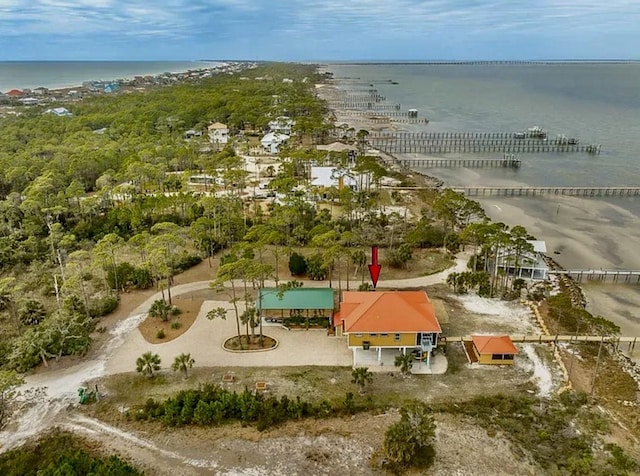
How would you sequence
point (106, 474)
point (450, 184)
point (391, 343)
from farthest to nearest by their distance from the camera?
point (450, 184)
point (391, 343)
point (106, 474)

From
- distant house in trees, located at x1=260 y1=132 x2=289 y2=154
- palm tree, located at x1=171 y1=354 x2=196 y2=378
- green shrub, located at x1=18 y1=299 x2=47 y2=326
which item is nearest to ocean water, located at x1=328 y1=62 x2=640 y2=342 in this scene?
distant house in trees, located at x1=260 y1=132 x2=289 y2=154

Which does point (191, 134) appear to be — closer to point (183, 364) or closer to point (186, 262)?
point (186, 262)

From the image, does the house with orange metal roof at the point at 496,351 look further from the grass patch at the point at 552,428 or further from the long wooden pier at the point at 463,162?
the long wooden pier at the point at 463,162

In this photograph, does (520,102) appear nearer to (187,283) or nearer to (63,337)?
(187,283)

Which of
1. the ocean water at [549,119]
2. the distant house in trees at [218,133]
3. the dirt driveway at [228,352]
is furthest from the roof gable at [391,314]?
the distant house in trees at [218,133]

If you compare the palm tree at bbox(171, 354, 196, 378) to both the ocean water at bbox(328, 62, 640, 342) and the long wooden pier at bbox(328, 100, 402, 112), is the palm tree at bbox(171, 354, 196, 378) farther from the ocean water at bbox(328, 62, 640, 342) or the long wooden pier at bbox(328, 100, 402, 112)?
the long wooden pier at bbox(328, 100, 402, 112)

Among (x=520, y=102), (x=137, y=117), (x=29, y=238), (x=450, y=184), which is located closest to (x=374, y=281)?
(x=29, y=238)

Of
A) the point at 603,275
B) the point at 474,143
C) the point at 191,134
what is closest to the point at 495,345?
the point at 603,275
